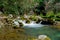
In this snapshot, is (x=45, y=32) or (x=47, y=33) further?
(x=45, y=32)

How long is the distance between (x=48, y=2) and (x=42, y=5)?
1.37 metres

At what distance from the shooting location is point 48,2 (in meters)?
36.4

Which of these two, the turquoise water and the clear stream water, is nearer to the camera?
the turquoise water

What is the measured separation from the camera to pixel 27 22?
25.2 metres

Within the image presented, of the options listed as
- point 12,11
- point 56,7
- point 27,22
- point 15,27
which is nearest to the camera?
point 12,11

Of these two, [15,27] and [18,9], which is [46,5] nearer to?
[15,27]

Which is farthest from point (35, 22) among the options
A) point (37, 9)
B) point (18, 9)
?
point (18, 9)

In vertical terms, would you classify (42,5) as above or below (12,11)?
below

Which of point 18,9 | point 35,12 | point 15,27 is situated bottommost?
point 35,12

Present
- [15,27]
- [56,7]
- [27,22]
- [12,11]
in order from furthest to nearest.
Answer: [56,7] < [27,22] < [15,27] < [12,11]

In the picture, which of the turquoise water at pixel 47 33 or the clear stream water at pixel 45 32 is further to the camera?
the clear stream water at pixel 45 32

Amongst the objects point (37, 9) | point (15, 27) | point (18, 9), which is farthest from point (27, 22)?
point (18, 9)

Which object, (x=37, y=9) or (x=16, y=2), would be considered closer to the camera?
(x=16, y=2)

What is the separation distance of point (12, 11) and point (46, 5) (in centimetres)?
2585
